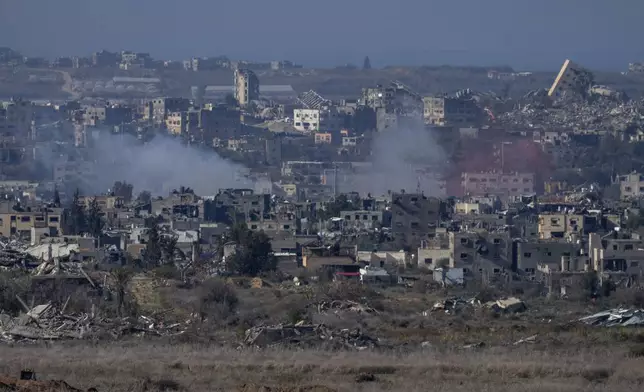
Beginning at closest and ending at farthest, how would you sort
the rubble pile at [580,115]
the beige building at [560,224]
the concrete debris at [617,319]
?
A: the concrete debris at [617,319] → the beige building at [560,224] → the rubble pile at [580,115]

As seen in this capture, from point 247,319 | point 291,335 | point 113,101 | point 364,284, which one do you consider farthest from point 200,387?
point 113,101

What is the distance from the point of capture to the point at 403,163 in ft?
203

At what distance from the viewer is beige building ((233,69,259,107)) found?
94.9 metres

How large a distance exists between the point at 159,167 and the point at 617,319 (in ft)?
131

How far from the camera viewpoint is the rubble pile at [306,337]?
19562 millimetres

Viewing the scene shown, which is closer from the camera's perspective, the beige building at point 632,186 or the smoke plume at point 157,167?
the beige building at point 632,186

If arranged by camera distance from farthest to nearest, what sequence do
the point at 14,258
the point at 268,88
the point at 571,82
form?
the point at 268,88, the point at 571,82, the point at 14,258

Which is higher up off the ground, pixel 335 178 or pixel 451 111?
pixel 451 111

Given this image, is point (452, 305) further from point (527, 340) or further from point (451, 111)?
point (451, 111)

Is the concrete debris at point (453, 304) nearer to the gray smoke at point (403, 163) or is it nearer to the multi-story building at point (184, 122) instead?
the gray smoke at point (403, 163)

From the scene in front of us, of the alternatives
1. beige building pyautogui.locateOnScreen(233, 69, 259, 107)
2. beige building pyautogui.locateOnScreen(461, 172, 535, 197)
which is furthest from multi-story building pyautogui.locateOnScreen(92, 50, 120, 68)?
beige building pyautogui.locateOnScreen(461, 172, 535, 197)

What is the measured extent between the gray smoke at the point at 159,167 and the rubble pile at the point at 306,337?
32.1m

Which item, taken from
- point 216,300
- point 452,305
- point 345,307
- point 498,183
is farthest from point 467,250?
point 498,183

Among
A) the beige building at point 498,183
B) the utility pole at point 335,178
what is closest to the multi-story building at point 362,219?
the utility pole at point 335,178
